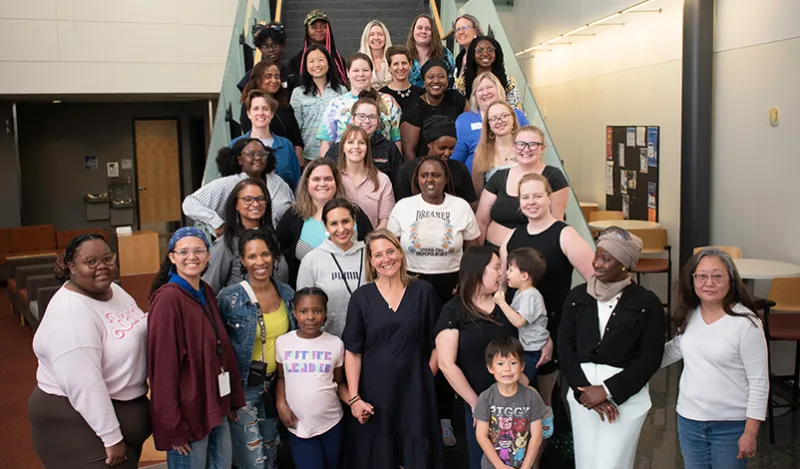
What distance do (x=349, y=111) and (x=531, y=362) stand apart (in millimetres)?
2357

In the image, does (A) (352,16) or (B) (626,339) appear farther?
(A) (352,16)

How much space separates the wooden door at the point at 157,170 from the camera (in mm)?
18203

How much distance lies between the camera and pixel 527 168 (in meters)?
4.52

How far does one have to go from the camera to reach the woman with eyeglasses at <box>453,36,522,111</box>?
614cm

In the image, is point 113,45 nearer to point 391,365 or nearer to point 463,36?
point 463,36

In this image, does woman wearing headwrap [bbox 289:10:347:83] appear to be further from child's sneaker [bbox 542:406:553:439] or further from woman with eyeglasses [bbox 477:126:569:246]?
child's sneaker [bbox 542:406:553:439]

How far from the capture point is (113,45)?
1318cm

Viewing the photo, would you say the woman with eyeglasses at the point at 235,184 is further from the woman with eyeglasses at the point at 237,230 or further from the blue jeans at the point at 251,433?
the blue jeans at the point at 251,433

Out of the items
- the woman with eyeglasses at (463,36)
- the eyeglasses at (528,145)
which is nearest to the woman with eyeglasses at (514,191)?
the eyeglasses at (528,145)

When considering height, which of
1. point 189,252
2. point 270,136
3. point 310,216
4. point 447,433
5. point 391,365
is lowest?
point 447,433

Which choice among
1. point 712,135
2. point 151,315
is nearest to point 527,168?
point 151,315

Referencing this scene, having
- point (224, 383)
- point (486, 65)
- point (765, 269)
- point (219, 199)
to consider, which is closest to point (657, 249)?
point (765, 269)

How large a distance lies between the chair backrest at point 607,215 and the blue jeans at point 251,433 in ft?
23.8

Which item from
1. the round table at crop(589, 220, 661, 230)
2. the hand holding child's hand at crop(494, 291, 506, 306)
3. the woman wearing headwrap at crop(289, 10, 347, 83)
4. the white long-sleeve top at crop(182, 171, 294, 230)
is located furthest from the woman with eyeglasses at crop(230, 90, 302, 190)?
the round table at crop(589, 220, 661, 230)
